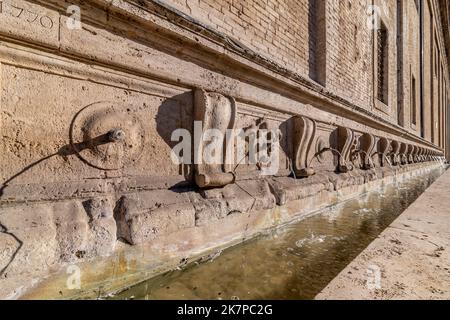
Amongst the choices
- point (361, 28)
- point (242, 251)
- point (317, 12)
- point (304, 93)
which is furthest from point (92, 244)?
point (361, 28)

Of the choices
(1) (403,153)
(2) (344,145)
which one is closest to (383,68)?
(1) (403,153)

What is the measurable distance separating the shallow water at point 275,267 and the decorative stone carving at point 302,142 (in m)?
0.75

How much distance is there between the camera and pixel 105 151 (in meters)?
1.52

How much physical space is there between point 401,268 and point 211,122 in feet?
5.25

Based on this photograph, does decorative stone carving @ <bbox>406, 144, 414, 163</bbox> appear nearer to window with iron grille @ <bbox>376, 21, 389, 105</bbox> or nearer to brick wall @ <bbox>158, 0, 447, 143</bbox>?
brick wall @ <bbox>158, 0, 447, 143</bbox>

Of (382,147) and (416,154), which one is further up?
(382,147)

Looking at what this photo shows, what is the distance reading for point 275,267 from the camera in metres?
1.57

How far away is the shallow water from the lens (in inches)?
51.4

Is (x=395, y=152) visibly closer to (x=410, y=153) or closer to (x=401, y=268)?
(x=410, y=153)

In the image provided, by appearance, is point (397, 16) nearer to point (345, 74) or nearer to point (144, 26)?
point (345, 74)

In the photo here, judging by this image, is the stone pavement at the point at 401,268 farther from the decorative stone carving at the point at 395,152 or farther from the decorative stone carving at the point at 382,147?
the decorative stone carving at the point at 395,152

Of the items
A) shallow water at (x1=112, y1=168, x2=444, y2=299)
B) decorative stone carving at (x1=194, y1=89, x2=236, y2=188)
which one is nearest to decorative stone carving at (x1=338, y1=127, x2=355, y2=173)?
shallow water at (x1=112, y1=168, x2=444, y2=299)

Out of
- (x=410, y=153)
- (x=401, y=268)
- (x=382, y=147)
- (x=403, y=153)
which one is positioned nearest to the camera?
(x=401, y=268)

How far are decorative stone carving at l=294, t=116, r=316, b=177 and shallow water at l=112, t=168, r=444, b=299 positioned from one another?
750 millimetres
